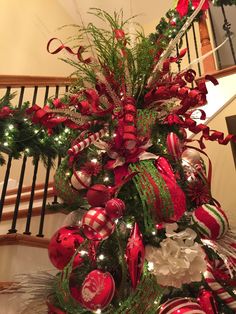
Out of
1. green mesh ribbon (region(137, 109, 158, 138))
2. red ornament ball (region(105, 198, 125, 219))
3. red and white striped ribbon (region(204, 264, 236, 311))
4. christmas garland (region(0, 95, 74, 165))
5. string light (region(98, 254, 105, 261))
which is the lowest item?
red and white striped ribbon (region(204, 264, 236, 311))

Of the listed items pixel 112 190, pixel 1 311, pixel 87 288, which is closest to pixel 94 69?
pixel 112 190

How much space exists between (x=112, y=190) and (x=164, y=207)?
0.51 ft

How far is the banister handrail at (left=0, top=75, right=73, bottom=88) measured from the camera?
1.95m

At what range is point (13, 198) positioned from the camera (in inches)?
85.6

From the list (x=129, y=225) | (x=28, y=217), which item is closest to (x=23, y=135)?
(x=28, y=217)

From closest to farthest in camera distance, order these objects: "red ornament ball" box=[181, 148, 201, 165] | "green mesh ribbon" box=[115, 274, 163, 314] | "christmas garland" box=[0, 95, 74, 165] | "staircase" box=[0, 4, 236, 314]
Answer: "green mesh ribbon" box=[115, 274, 163, 314], "red ornament ball" box=[181, 148, 201, 165], "staircase" box=[0, 4, 236, 314], "christmas garland" box=[0, 95, 74, 165]

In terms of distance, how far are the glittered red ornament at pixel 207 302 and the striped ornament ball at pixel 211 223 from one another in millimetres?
156

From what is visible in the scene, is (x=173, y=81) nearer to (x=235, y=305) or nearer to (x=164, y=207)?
(x=164, y=207)

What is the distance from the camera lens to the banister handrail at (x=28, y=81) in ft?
6.41

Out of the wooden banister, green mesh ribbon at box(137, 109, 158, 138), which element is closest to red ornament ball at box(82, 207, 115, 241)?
green mesh ribbon at box(137, 109, 158, 138)

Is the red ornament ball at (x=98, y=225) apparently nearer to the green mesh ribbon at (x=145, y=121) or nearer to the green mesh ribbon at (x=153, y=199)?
the green mesh ribbon at (x=153, y=199)

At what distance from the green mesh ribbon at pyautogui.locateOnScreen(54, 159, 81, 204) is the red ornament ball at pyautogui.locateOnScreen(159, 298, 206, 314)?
19.1 inches

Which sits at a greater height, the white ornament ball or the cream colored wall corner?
the cream colored wall corner

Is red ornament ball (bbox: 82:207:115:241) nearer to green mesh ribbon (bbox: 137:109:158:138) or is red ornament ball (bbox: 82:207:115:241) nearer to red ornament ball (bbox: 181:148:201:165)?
green mesh ribbon (bbox: 137:109:158:138)
